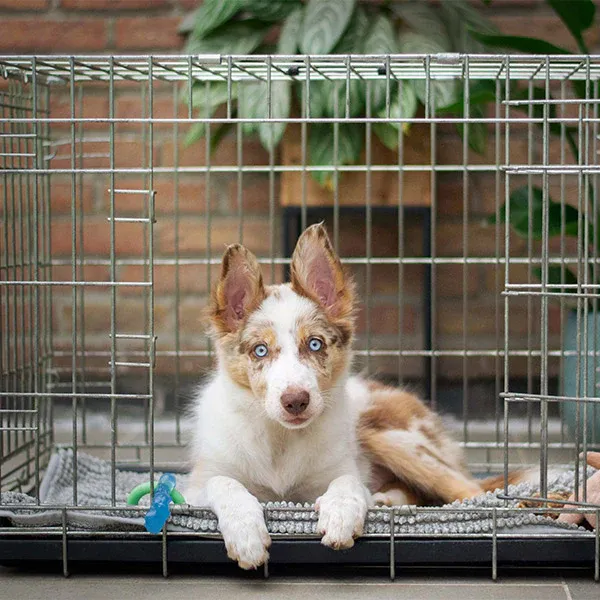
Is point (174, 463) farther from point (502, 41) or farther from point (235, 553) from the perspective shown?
point (502, 41)

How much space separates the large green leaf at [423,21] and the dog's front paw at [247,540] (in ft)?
6.51

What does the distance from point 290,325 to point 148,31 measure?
2119 millimetres

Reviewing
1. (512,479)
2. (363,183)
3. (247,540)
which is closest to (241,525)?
(247,540)

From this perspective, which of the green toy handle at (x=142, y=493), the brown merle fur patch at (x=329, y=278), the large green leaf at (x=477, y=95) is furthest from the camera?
the large green leaf at (x=477, y=95)

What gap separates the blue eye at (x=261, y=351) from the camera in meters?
2.16

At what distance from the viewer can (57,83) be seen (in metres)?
2.92

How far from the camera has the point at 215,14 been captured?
345 centimetres

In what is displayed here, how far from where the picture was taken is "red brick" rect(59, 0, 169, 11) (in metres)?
3.93

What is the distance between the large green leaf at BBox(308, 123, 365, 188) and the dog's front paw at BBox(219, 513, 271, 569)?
1564mm

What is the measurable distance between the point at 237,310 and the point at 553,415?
5.87ft

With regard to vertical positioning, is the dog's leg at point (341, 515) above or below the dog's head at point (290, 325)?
below

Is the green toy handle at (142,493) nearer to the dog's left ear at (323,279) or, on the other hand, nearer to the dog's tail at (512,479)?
the dog's left ear at (323,279)

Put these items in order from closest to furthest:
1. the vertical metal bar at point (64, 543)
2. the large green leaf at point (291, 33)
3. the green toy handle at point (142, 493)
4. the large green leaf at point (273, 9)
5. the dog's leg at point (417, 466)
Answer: the vertical metal bar at point (64, 543) < the green toy handle at point (142, 493) < the dog's leg at point (417, 466) < the large green leaf at point (291, 33) < the large green leaf at point (273, 9)

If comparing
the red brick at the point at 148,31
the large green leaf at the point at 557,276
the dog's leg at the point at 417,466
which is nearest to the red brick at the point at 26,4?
the red brick at the point at 148,31
